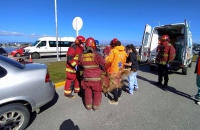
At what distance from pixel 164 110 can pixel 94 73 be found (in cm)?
200

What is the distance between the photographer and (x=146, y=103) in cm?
393

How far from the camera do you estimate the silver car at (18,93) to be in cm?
227

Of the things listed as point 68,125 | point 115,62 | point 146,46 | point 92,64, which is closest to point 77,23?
point 146,46

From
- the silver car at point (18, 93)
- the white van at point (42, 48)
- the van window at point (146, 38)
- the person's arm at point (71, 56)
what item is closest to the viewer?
the silver car at point (18, 93)

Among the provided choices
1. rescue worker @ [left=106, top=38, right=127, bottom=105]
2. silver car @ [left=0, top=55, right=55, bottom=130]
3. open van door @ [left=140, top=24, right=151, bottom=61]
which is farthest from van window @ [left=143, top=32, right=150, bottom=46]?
silver car @ [left=0, top=55, right=55, bottom=130]

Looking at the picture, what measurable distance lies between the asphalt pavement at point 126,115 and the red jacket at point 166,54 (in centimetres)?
132

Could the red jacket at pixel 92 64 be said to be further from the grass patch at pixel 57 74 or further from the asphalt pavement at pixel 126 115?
the grass patch at pixel 57 74

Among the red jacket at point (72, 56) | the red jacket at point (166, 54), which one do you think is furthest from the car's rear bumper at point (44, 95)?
the red jacket at point (166, 54)

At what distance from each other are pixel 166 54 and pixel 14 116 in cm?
482

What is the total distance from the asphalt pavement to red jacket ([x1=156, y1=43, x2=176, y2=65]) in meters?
1.32

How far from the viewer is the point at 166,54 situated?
5.03 metres

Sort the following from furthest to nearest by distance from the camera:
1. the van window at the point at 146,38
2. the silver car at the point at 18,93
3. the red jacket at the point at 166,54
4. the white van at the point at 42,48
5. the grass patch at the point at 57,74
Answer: the white van at the point at 42,48 → the van window at the point at 146,38 → the grass patch at the point at 57,74 → the red jacket at the point at 166,54 → the silver car at the point at 18,93

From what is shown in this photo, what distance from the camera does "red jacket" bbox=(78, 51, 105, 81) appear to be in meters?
3.22

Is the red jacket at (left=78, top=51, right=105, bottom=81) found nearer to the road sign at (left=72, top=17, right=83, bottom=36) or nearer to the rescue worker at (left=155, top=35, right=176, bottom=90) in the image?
the rescue worker at (left=155, top=35, right=176, bottom=90)
